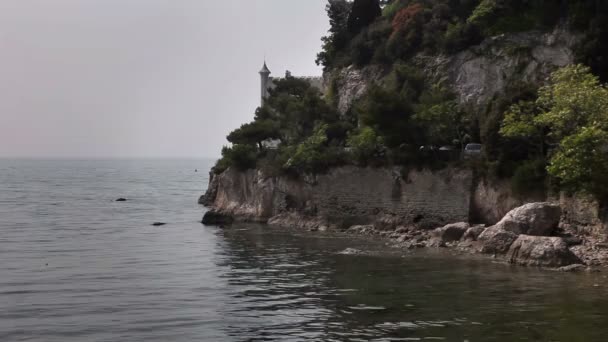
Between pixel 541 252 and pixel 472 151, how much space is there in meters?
12.8

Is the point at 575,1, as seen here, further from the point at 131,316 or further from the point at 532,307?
the point at 131,316

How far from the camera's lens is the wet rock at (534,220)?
30.5 meters

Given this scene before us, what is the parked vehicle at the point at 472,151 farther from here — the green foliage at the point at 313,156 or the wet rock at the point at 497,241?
the green foliage at the point at 313,156

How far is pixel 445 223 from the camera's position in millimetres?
38219

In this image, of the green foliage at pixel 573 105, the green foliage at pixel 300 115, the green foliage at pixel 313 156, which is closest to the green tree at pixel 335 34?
the green foliage at pixel 300 115

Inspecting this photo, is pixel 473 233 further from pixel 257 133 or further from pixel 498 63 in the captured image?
pixel 257 133

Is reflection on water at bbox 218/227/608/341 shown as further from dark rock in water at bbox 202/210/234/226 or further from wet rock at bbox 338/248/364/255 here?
dark rock in water at bbox 202/210/234/226

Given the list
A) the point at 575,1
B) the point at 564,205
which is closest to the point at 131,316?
the point at 564,205

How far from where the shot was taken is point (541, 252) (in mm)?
27562

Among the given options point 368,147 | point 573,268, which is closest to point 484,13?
point 368,147

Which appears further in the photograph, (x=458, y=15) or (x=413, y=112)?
(x=458, y=15)

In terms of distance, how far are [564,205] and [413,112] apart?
12.2 meters

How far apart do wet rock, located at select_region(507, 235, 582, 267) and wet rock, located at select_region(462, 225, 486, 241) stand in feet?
12.8

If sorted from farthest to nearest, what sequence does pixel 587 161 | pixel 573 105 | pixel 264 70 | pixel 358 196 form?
pixel 264 70 < pixel 358 196 < pixel 573 105 < pixel 587 161
